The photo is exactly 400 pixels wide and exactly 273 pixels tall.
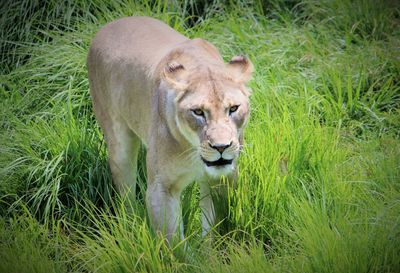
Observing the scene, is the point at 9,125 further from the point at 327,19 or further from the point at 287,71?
the point at 327,19

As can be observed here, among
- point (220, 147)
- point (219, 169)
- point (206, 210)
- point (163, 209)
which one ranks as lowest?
point (206, 210)

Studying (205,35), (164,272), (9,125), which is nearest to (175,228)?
(164,272)

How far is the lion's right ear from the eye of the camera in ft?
14.4

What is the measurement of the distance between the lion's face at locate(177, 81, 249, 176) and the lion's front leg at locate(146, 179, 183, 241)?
0.35 meters

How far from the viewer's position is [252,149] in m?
5.02

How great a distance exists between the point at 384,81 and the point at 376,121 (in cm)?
50

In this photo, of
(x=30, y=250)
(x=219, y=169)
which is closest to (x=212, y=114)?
(x=219, y=169)

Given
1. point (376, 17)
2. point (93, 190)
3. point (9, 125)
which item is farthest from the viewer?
point (376, 17)

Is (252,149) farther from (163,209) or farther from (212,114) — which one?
(212,114)

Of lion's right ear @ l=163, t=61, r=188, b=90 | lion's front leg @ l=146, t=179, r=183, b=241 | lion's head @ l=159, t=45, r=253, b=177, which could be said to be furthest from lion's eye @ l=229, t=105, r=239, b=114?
lion's front leg @ l=146, t=179, r=183, b=241

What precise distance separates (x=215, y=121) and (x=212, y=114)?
40 mm

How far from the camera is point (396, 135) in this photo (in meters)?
5.82

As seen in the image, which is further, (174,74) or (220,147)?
(174,74)

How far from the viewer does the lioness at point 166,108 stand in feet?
13.6
